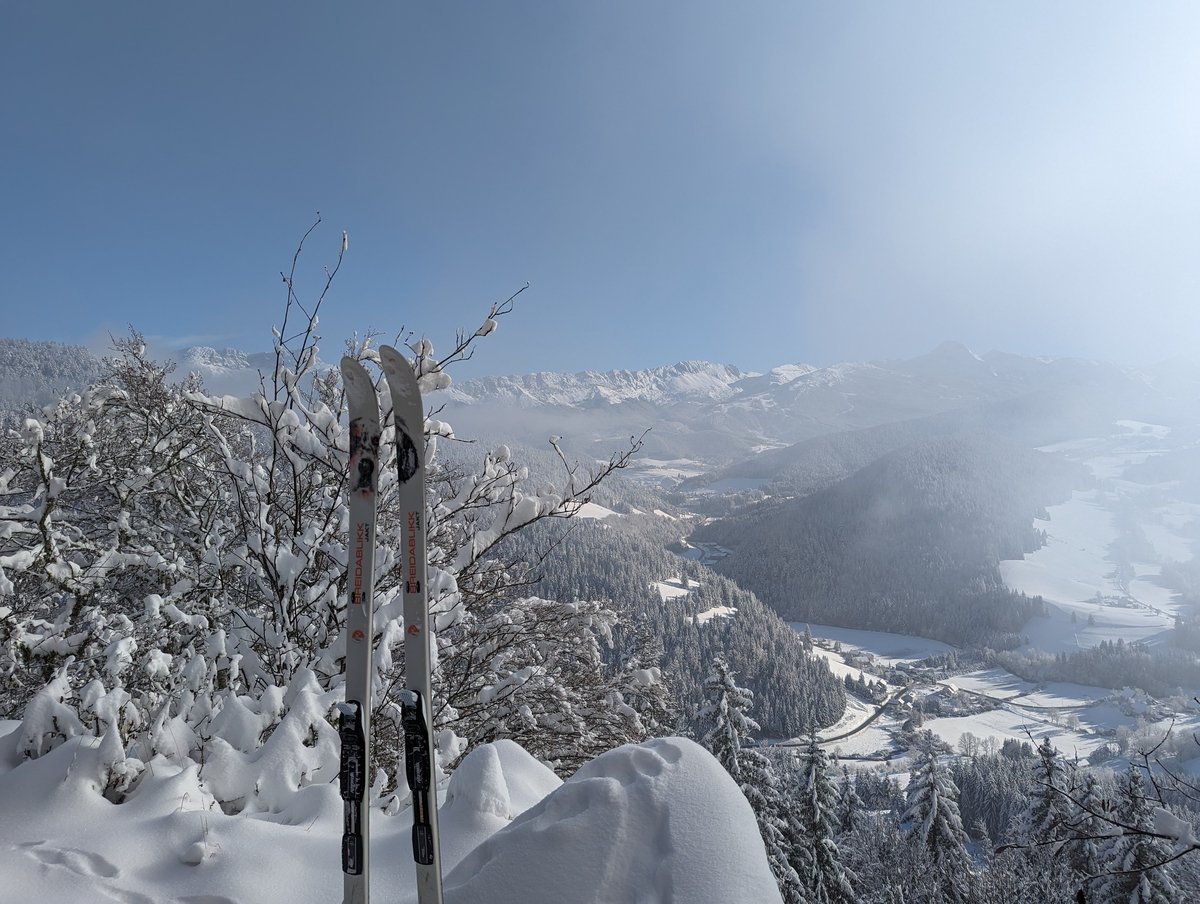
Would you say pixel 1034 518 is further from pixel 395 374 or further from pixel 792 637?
pixel 395 374

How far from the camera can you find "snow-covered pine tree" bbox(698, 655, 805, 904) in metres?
16.8

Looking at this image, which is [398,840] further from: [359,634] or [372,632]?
[372,632]

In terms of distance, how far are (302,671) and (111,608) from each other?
5.62 m

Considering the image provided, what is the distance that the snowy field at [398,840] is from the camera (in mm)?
2355

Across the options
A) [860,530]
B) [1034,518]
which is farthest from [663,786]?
[1034,518]

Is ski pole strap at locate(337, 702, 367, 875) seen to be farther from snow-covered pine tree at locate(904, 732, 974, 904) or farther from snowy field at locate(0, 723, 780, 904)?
snow-covered pine tree at locate(904, 732, 974, 904)

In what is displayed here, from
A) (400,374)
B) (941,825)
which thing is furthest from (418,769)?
(941,825)

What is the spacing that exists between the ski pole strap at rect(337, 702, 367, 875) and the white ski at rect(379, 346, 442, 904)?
25 centimetres

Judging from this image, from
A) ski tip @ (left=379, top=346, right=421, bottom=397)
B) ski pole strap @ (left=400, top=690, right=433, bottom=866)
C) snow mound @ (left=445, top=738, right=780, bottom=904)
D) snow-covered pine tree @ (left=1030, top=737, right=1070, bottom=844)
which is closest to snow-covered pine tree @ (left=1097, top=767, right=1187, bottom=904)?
snow-covered pine tree @ (left=1030, top=737, right=1070, bottom=844)

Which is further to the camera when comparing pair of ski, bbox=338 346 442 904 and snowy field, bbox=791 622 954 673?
snowy field, bbox=791 622 954 673

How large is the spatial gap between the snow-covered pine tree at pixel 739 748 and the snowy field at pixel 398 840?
15243 mm

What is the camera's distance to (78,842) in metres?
2.80

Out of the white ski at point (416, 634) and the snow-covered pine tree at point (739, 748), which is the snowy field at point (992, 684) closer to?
the snow-covered pine tree at point (739, 748)

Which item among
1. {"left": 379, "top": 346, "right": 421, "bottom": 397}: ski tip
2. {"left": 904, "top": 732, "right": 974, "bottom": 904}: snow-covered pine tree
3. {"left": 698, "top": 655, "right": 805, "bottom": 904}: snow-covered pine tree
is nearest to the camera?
{"left": 379, "top": 346, "right": 421, "bottom": 397}: ski tip
